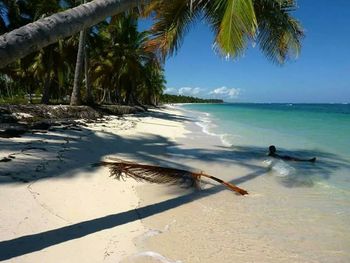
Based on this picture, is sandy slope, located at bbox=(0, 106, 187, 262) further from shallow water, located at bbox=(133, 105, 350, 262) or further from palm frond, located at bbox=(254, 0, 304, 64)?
palm frond, located at bbox=(254, 0, 304, 64)

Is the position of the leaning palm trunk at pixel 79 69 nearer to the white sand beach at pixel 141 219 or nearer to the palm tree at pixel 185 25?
the palm tree at pixel 185 25

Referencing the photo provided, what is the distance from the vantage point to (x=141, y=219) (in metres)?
4.68

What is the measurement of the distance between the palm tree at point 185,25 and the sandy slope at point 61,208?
5.52 ft

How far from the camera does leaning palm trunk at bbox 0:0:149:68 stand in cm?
329

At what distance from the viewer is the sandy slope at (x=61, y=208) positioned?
3.59m

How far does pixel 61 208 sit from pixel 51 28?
7.14ft

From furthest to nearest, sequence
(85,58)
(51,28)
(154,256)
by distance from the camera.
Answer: (85,58), (154,256), (51,28)

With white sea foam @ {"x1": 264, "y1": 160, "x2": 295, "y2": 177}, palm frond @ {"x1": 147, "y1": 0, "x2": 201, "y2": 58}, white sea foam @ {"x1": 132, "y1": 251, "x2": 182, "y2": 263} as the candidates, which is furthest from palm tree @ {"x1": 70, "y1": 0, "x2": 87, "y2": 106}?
white sea foam @ {"x1": 132, "y1": 251, "x2": 182, "y2": 263}

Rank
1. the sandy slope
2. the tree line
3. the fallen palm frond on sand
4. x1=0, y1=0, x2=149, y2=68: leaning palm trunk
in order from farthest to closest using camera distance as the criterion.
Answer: the tree line
the fallen palm frond on sand
the sandy slope
x1=0, y1=0, x2=149, y2=68: leaning palm trunk

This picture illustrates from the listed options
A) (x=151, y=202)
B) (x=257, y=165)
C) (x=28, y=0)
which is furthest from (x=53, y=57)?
(x=151, y=202)

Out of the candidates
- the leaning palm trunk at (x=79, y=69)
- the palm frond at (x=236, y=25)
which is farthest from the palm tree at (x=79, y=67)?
the palm frond at (x=236, y=25)

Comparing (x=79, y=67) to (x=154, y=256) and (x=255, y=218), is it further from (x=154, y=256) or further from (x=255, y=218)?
(x=154, y=256)

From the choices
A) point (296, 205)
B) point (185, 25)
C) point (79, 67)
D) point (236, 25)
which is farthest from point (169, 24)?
point (79, 67)

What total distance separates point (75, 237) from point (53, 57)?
24.4 metres
